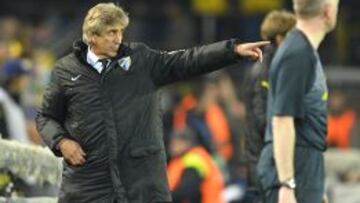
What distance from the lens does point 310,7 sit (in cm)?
719

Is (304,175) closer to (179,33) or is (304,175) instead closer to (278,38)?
(278,38)

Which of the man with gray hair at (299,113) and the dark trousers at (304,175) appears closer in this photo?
the man with gray hair at (299,113)

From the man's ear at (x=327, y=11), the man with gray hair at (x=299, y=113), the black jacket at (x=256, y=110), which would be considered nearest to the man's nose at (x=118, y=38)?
the man with gray hair at (x=299, y=113)

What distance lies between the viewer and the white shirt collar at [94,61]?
7.93 metres

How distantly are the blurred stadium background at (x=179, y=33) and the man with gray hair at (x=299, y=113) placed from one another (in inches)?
330

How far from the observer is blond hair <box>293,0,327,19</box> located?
23.5ft

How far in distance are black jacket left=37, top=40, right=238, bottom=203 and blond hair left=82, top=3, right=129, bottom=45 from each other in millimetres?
177

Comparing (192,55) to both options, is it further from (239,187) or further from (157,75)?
(239,187)

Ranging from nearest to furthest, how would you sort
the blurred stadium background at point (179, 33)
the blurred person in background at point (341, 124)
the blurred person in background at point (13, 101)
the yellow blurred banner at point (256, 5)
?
the blurred person in background at point (13, 101), the blurred person in background at point (341, 124), the blurred stadium background at point (179, 33), the yellow blurred banner at point (256, 5)

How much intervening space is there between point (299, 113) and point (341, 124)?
33.5 ft

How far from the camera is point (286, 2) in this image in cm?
2064

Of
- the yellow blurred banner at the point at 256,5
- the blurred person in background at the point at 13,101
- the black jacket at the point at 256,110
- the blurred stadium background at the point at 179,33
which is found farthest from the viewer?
the yellow blurred banner at the point at 256,5

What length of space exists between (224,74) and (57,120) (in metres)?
11.1

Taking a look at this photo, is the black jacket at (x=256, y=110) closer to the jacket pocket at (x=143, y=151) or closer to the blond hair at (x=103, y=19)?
the jacket pocket at (x=143, y=151)
